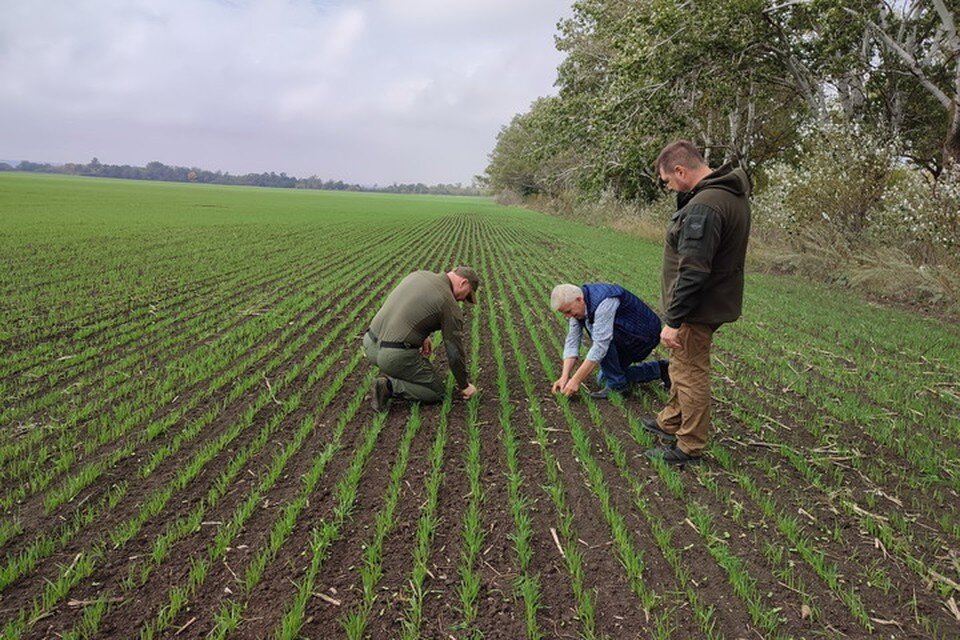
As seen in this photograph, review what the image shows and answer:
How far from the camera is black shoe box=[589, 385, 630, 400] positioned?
16.0 feet

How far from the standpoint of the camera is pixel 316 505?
10.3ft

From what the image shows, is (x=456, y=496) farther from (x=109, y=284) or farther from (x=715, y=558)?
(x=109, y=284)

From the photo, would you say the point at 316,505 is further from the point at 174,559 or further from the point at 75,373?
the point at 75,373

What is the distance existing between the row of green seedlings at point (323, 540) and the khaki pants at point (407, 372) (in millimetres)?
648

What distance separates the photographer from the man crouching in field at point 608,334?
4328 millimetres

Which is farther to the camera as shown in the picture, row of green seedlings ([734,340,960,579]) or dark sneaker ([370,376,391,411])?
dark sneaker ([370,376,391,411])

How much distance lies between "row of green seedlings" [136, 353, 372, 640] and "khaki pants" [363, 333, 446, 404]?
52 cm

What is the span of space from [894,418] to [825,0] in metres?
11.1

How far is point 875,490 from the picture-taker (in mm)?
3367

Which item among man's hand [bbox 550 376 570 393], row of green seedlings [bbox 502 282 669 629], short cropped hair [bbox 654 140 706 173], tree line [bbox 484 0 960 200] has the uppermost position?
tree line [bbox 484 0 960 200]

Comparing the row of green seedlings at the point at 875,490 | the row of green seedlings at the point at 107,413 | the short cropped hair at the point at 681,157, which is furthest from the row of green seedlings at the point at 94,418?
the row of green seedlings at the point at 875,490

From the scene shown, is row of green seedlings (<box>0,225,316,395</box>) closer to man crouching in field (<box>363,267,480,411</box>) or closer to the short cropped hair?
man crouching in field (<box>363,267,480,411</box>)

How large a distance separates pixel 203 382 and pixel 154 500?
2.19 m

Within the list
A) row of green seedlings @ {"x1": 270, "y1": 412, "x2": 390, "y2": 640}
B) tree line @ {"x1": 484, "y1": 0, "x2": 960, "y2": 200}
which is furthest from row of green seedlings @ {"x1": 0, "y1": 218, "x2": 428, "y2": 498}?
tree line @ {"x1": 484, "y1": 0, "x2": 960, "y2": 200}
